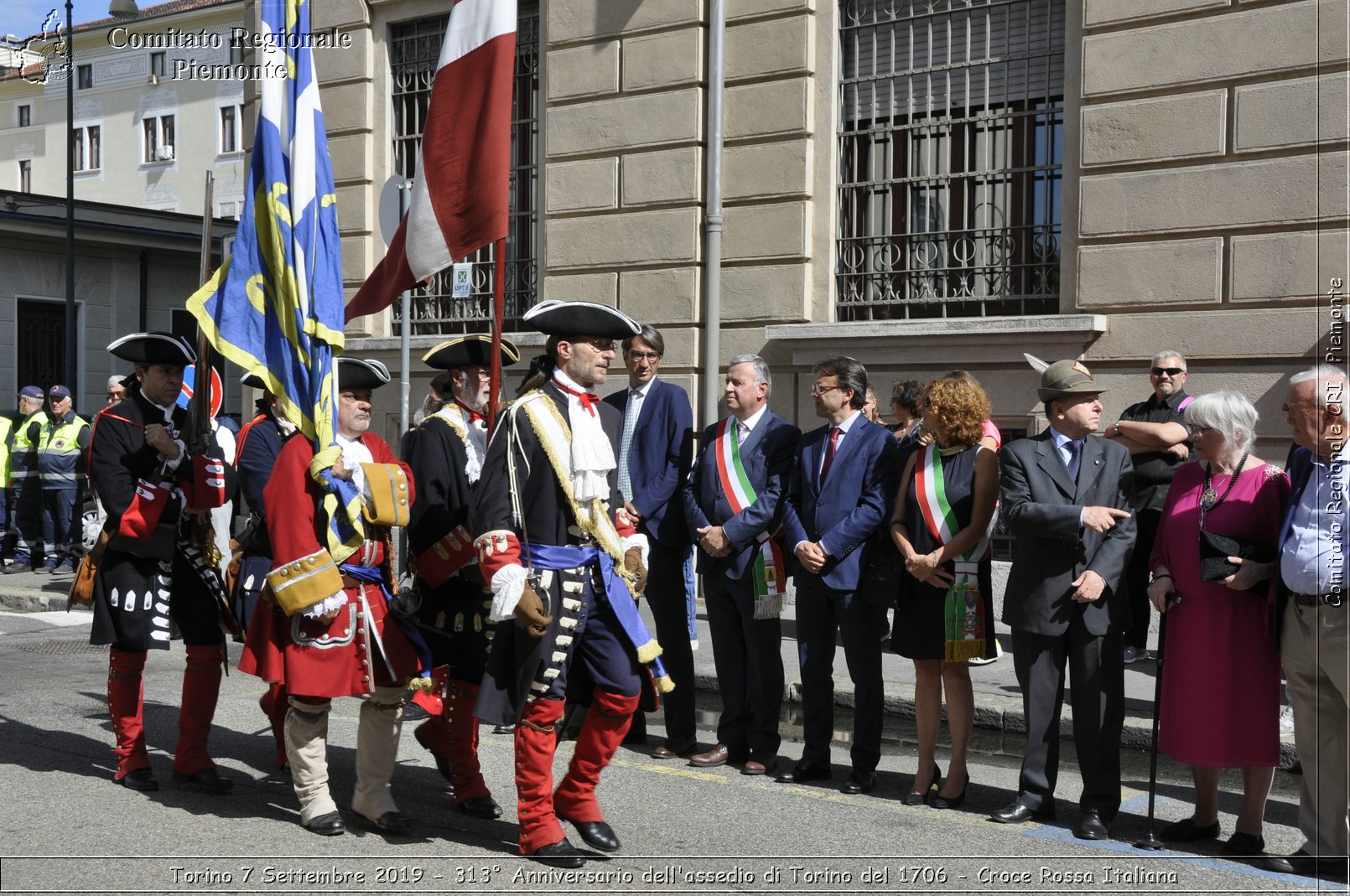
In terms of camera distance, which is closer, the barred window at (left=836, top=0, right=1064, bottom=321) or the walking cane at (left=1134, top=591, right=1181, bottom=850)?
the walking cane at (left=1134, top=591, right=1181, bottom=850)

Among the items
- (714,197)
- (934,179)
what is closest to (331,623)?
(714,197)

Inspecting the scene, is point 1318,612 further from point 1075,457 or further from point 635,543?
point 635,543

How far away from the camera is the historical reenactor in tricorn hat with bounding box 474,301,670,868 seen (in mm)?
5070

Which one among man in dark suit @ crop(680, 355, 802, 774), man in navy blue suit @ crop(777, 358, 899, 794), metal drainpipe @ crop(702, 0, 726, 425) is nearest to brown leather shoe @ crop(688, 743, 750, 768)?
man in dark suit @ crop(680, 355, 802, 774)

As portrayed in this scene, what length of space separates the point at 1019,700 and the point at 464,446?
3.64m

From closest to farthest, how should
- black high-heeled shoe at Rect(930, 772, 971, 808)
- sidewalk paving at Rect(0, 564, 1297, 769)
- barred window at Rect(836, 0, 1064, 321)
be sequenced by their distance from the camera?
black high-heeled shoe at Rect(930, 772, 971, 808) → sidewalk paving at Rect(0, 564, 1297, 769) → barred window at Rect(836, 0, 1064, 321)

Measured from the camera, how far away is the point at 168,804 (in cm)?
582

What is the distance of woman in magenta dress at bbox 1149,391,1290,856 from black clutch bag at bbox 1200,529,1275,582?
0.05ft

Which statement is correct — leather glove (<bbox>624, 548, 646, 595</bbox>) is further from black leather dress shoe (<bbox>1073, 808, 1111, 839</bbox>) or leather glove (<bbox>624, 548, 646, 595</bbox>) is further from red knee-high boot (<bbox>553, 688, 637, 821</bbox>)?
black leather dress shoe (<bbox>1073, 808, 1111, 839</bbox>)

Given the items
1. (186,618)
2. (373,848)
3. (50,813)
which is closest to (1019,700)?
(373,848)

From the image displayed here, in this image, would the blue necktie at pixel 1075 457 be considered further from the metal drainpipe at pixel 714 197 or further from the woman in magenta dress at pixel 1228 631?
the metal drainpipe at pixel 714 197

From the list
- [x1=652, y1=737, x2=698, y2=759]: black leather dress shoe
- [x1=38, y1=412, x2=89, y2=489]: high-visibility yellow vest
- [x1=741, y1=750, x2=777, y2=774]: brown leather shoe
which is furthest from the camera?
[x1=38, y1=412, x2=89, y2=489]: high-visibility yellow vest

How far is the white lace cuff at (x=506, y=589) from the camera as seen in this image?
15.9 ft

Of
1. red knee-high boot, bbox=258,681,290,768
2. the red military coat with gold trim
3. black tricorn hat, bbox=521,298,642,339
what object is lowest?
red knee-high boot, bbox=258,681,290,768
